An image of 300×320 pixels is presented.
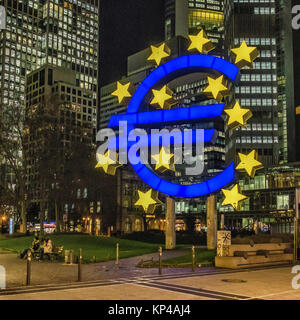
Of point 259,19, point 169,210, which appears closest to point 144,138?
point 169,210

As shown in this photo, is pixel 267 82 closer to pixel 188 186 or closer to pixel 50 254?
pixel 188 186

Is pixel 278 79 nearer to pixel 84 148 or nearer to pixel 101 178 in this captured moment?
pixel 101 178

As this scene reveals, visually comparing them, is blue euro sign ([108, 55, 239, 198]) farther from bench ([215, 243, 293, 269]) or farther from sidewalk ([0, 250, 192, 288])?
sidewalk ([0, 250, 192, 288])

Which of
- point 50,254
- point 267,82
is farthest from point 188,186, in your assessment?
point 267,82

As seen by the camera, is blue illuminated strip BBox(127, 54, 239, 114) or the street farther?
blue illuminated strip BBox(127, 54, 239, 114)

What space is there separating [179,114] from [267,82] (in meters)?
109

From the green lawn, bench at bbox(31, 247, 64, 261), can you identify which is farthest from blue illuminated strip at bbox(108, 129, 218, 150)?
bench at bbox(31, 247, 64, 261)

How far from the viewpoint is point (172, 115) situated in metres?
30.5

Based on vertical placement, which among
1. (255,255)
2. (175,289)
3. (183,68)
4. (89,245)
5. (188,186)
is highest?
(183,68)

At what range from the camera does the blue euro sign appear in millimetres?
29453

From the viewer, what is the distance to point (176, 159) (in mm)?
31641

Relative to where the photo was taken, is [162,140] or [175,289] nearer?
[175,289]
